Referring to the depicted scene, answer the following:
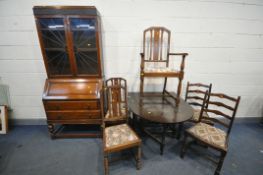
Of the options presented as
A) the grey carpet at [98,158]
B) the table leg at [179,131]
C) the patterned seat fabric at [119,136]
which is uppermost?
the patterned seat fabric at [119,136]

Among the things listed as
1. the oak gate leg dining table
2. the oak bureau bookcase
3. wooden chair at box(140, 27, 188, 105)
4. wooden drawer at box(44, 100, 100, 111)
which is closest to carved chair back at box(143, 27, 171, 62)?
wooden chair at box(140, 27, 188, 105)

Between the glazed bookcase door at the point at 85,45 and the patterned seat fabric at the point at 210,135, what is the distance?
162 centimetres

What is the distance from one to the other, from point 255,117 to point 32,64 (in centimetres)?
437

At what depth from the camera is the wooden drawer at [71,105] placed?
6.45 feet

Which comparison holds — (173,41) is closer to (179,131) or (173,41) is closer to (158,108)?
(158,108)

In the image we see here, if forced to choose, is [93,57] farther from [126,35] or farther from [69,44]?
[126,35]

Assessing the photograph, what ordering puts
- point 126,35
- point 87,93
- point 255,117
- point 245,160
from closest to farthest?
point 245,160, point 87,93, point 126,35, point 255,117

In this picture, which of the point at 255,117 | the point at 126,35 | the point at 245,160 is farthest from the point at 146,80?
the point at 255,117

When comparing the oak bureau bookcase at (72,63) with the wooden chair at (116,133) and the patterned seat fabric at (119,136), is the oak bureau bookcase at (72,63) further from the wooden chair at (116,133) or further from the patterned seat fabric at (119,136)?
the patterned seat fabric at (119,136)

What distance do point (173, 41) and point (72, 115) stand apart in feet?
6.65

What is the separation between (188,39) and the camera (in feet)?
7.27

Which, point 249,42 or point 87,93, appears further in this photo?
point 249,42

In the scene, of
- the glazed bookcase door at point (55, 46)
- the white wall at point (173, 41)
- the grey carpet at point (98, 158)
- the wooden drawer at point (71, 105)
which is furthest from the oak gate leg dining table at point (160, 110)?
the glazed bookcase door at point (55, 46)

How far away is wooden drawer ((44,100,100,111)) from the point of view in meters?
1.96
